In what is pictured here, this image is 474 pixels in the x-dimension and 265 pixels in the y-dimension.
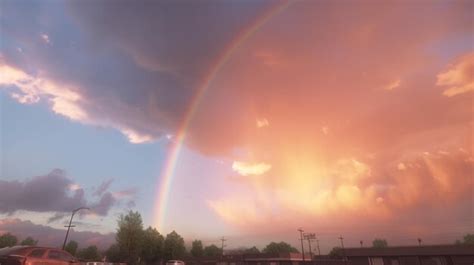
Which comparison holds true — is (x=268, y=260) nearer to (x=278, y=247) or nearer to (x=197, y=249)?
(x=197, y=249)

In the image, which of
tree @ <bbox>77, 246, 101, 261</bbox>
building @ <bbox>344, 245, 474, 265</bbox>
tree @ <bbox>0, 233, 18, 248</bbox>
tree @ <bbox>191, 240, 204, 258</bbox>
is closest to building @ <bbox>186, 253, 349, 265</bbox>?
building @ <bbox>344, 245, 474, 265</bbox>

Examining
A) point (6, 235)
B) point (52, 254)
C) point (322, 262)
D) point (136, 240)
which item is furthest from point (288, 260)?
point (6, 235)

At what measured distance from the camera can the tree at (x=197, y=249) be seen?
131625 mm

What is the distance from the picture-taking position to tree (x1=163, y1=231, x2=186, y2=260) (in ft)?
322

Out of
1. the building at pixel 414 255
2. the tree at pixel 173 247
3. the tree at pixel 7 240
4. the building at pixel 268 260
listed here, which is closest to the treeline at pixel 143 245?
the tree at pixel 173 247

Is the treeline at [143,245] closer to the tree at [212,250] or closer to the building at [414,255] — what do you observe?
the tree at [212,250]

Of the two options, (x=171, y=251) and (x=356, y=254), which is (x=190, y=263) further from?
(x=356, y=254)

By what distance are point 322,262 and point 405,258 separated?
2362cm

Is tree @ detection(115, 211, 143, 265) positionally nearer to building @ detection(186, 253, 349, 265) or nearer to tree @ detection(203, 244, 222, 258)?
building @ detection(186, 253, 349, 265)

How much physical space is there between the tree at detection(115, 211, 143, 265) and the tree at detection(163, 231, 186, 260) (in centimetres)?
2036

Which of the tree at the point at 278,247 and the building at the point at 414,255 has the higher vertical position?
the tree at the point at 278,247

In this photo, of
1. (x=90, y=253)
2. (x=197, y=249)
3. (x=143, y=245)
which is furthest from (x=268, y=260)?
(x=90, y=253)

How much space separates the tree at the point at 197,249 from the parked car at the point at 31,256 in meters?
127

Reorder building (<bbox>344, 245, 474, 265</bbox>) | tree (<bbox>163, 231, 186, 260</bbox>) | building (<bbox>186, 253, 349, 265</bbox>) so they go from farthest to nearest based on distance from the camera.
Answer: tree (<bbox>163, 231, 186, 260</bbox>), building (<bbox>186, 253, 349, 265</bbox>), building (<bbox>344, 245, 474, 265</bbox>)
